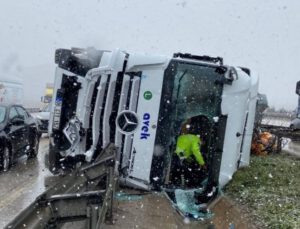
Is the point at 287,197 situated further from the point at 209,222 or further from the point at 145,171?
the point at 145,171

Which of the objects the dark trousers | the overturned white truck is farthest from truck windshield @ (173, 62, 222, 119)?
the dark trousers

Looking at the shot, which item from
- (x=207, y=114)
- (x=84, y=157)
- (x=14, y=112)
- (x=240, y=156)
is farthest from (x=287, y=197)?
(x=14, y=112)

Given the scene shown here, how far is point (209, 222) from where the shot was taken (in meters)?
8.04

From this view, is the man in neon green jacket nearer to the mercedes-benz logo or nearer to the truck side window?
the mercedes-benz logo

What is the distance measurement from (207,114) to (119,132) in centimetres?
146

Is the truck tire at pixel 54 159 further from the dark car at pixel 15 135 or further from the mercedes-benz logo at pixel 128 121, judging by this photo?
the dark car at pixel 15 135

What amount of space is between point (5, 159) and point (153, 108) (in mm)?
4217

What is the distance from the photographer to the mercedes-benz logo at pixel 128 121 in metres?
8.55

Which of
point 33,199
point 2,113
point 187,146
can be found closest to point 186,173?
point 187,146

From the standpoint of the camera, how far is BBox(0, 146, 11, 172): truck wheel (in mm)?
11196

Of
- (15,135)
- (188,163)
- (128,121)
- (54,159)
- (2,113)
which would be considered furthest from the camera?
(2,113)

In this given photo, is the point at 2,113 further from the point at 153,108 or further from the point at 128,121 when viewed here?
the point at 153,108

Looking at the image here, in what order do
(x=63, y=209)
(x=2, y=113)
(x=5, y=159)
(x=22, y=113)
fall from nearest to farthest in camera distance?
1. (x=63, y=209)
2. (x=5, y=159)
3. (x=2, y=113)
4. (x=22, y=113)

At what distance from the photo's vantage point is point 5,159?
11.3 metres
